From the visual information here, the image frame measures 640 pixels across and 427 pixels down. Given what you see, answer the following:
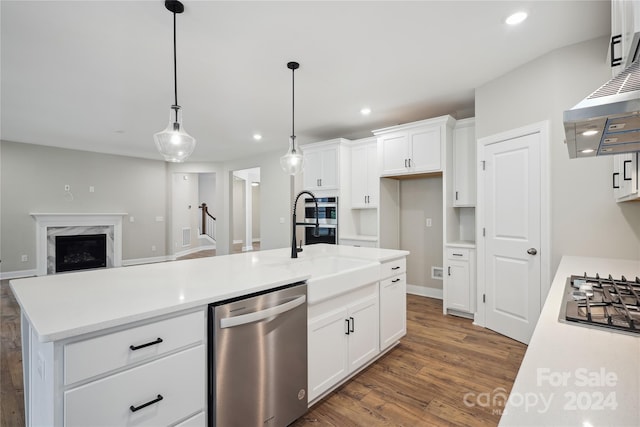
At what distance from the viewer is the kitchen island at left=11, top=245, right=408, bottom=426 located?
1.00 metres

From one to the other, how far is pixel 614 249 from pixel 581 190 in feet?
1.73

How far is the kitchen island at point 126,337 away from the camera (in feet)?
3.28

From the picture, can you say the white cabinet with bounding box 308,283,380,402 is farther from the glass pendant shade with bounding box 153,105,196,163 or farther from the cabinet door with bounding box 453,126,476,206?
the cabinet door with bounding box 453,126,476,206

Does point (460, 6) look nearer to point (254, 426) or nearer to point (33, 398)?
point (254, 426)

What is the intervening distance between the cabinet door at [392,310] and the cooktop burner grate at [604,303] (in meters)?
1.28

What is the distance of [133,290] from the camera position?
4.77 feet

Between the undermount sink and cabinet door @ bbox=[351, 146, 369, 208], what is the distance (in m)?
2.28

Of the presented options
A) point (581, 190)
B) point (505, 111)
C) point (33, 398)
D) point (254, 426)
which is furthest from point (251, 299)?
point (505, 111)

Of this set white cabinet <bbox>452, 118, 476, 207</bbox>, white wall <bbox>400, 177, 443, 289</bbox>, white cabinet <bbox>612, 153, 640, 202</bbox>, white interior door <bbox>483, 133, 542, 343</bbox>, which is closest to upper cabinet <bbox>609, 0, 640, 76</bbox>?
white cabinet <bbox>612, 153, 640, 202</bbox>

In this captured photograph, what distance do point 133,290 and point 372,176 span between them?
3.76 metres

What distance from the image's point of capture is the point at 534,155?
282 centimetres

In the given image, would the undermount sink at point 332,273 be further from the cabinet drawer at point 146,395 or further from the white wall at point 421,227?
the white wall at point 421,227

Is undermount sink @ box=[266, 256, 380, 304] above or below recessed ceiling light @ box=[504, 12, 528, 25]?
below

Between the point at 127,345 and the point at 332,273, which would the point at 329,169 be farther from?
the point at 127,345
